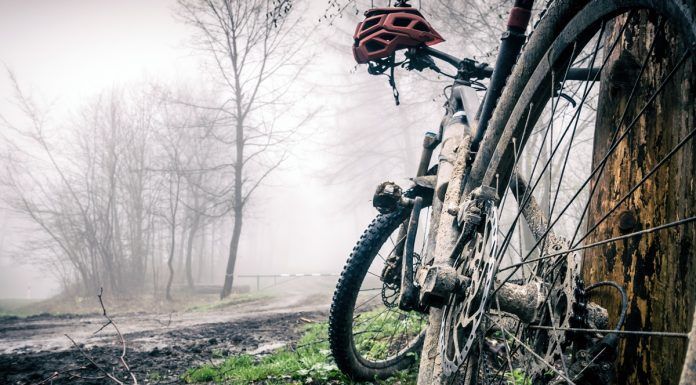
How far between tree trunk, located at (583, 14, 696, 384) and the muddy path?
3.20 m

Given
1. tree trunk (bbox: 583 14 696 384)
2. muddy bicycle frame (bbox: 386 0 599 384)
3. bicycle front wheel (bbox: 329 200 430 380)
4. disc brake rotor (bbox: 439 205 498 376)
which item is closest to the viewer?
tree trunk (bbox: 583 14 696 384)

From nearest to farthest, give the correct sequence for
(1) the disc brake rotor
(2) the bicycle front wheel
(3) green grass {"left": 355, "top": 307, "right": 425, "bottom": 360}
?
(1) the disc brake rotor → (2) the bicycle front wheel → (3) green grass {"left": 355, "top": 307, "right": 425, "bottom": 360}

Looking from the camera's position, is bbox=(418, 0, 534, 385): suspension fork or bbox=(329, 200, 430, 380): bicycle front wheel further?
bbox=(329, 200, 430, 380): bicycle front wheel

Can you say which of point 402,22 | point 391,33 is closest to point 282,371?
point 391,33

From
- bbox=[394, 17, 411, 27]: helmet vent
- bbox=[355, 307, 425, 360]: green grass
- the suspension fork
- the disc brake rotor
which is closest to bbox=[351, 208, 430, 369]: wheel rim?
bbox=[355, 307, 425, 360]: green grass

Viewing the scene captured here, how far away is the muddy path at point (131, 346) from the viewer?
339 centimetres

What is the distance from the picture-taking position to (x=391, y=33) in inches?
98.7

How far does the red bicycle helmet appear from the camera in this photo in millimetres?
2510

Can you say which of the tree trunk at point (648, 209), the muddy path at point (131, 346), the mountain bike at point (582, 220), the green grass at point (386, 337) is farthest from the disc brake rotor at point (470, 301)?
the muddy path at point (131, 346)

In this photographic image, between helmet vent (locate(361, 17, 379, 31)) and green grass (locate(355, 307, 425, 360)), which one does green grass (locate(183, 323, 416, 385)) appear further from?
helmet vent (locate(361, 17, 379, 31))

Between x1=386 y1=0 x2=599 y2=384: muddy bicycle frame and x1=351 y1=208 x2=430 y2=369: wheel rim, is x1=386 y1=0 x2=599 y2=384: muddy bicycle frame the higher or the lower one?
the higher one

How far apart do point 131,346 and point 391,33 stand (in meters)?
4.82

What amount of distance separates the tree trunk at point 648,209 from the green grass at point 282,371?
1.57 metres

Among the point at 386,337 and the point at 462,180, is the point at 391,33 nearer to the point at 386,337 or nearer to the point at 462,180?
the point at 462,180
